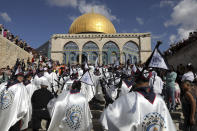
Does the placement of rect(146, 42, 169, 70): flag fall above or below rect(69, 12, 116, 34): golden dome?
below

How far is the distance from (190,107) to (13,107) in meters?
3.91

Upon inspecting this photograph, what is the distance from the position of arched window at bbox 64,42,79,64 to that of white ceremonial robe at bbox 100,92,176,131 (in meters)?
27.4

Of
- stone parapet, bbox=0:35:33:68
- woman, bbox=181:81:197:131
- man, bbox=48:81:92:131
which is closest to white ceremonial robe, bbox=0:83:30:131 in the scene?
man, bbox=48:81:92:131

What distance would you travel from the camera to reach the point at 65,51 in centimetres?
3058

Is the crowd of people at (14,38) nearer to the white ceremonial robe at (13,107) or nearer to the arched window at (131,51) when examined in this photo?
→ the white ceremonial robe at (13,107)

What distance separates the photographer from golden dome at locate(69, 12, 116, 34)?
37.0 m

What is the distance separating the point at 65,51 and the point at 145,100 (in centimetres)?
2900

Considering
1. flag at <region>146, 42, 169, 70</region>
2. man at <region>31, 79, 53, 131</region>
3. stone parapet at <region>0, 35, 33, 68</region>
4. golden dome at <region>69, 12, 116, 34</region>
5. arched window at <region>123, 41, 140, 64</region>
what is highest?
golden dome at <region>69, 12, 116, 34</region>

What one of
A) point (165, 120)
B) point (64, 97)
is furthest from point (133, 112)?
point (64, 97)

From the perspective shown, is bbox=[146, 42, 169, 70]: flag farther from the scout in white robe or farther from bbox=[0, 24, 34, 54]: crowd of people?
bbox=[0, 24, 34, 54]: crowd of people

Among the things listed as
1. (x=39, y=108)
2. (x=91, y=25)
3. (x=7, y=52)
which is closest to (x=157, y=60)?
(x=39, y=108)

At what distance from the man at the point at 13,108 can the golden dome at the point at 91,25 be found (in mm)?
33415

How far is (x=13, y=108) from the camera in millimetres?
4055

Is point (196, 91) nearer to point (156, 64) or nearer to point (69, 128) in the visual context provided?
point (156, 64)
